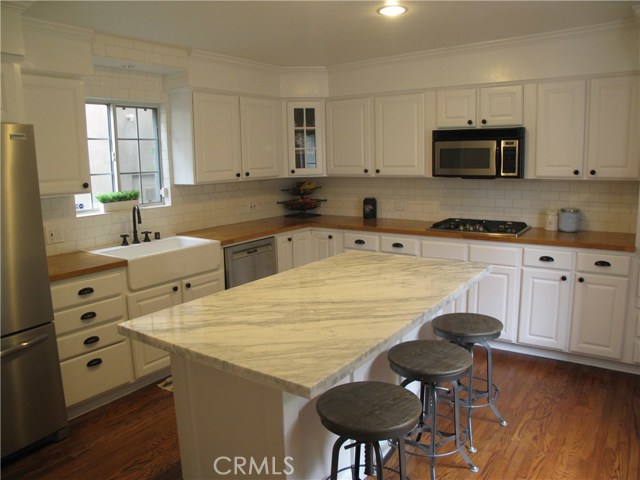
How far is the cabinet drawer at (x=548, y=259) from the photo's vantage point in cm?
356

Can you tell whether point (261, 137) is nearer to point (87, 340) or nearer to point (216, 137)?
point (216, 137)


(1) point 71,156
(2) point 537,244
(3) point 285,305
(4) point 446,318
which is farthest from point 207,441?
(2) point 537,244

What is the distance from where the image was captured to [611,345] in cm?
346

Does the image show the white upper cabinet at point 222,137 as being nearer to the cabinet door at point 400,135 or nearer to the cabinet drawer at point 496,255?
the cabinet door at point 400,135

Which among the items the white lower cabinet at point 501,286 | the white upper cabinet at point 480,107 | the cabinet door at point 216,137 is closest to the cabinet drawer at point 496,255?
the white lower cabinet at point 501,286

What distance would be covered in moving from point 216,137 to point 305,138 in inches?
39.8

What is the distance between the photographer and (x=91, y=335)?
305 cm

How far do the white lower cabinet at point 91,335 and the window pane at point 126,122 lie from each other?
1.34 metres

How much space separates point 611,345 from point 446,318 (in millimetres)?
1570

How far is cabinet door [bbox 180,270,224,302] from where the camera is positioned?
143 inches

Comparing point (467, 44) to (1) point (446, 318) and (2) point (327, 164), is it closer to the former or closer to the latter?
(2) point (327, 164)

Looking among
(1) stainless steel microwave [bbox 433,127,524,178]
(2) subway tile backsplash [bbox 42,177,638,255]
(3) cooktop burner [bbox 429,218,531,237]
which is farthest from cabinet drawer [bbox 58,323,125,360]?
(1) stainless steel microwave [bbox 433,127,524,178]

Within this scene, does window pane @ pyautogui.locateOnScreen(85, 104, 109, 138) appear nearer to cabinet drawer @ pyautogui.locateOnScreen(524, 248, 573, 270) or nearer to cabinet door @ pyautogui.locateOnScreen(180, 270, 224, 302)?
cabinet door @ pyautogui.locateOnScreen(180, 270, 224, 302)

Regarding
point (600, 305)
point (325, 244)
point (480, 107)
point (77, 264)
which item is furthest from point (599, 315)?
point (77, 264)
